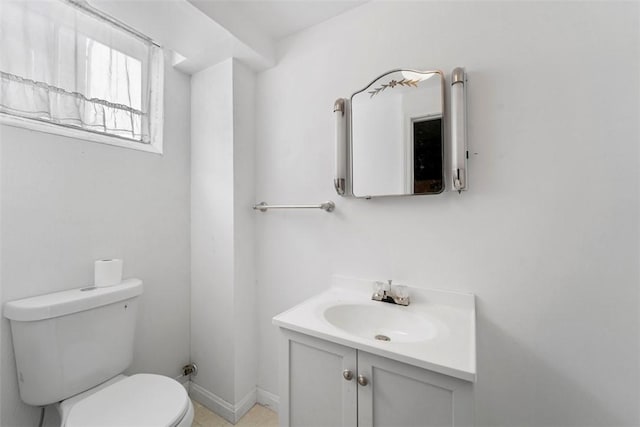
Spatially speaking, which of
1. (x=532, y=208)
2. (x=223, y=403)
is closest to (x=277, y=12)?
(x=532, y=208)

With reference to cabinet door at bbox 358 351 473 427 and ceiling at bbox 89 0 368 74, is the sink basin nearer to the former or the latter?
cabinet door at bbox 358 351 473 427

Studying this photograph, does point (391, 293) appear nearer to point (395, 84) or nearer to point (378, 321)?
point (378, 321)

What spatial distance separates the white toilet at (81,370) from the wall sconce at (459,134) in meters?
1.36

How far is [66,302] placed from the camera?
1.04 metres

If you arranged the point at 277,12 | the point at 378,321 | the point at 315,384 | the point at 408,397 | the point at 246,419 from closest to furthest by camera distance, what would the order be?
the point at 408,397 → the point at 315,384 → the point at 378,321 → the point at 277,12 → the point at 246,419

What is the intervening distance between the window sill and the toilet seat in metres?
1.12

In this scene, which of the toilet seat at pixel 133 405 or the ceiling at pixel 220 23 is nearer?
the toilet seat at pixel 133 405

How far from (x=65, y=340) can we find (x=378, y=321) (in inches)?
50.1

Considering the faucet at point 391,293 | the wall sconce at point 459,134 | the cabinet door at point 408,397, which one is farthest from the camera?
the faucet at point 391,293

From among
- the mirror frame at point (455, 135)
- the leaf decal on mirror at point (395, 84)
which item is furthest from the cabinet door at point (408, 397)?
the leaf decal on mirror at point (395, 84)

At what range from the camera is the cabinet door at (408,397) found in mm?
677

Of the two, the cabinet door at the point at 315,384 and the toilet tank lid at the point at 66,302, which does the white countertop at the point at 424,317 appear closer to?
the cabinet door at the point at 315,384

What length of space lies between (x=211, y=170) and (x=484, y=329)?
1.60 metres

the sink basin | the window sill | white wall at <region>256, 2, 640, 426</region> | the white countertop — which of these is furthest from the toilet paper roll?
white wall at <region>256, 2, 640, 426</region>
